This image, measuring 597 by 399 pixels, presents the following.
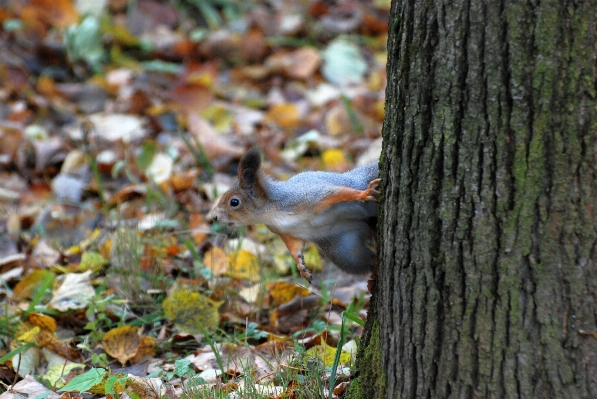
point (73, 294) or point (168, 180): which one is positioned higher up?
point (168, 180)

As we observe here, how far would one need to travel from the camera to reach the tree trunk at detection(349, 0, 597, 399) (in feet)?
4.95

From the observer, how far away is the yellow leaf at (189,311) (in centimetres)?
270

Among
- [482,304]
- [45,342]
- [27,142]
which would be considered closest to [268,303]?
[45,342]

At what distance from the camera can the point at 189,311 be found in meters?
2.71

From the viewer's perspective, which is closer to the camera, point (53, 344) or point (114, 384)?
point (114, 384)

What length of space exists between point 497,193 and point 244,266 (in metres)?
1.69

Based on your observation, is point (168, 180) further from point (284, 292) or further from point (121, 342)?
point (121, 342)

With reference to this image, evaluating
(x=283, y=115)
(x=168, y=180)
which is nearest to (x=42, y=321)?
(x=168, y=180)

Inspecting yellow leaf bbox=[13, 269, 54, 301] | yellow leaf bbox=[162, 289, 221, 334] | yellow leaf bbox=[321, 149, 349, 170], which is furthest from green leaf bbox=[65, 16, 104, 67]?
yellow leaf bbox=[162, 289, 221, 334]

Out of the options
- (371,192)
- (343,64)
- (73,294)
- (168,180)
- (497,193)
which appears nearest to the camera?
(497,193)

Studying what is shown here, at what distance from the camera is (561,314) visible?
5.17ft

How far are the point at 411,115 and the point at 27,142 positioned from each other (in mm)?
3399

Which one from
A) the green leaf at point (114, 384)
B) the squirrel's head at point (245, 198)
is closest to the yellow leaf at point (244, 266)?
the squirrel's head at point (245, 198)

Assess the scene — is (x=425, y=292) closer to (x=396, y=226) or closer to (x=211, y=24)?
(x=396, y=226)
